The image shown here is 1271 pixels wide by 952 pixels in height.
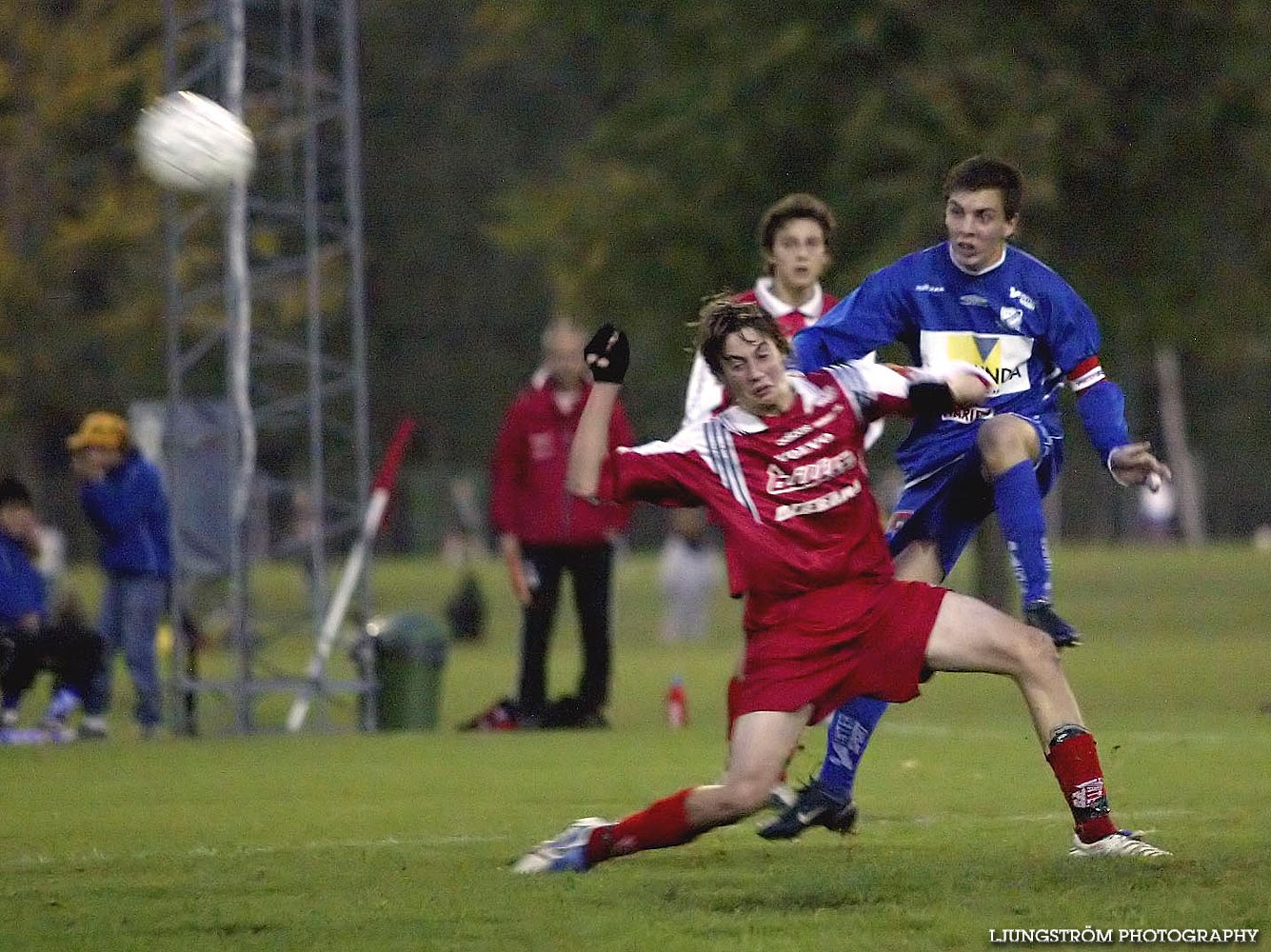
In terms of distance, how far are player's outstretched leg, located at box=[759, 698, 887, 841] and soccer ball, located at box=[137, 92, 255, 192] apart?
6.18 meters

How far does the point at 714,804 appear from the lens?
6.73 meters

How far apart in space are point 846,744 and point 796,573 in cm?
97

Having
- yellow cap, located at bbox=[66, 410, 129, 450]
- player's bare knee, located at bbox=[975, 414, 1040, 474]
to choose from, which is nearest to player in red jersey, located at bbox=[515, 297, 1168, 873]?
player's bare knee, located at bbox=[975, 414, 1040, 474]

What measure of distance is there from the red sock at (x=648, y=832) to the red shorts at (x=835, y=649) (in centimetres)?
36

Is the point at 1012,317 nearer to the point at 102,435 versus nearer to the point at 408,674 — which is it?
the point at 408,674

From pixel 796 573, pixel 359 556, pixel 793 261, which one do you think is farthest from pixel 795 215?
pixel 359 556

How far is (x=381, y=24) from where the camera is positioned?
4975 centimetres

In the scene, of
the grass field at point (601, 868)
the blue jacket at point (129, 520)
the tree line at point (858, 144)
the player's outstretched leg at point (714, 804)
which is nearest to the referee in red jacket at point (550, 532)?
the grass field at point (601, 868)

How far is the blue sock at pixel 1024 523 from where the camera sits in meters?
7.31

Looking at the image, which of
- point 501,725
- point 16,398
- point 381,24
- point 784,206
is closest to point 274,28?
point 501,725

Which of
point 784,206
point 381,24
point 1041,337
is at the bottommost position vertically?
point 1041,337

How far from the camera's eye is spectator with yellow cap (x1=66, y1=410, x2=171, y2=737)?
14578 millimetres

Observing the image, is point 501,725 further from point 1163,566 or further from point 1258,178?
point 1163,566

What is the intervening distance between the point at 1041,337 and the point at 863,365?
934 millimetres
